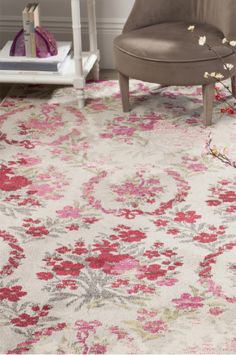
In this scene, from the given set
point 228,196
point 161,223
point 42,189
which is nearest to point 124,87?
point 42,189

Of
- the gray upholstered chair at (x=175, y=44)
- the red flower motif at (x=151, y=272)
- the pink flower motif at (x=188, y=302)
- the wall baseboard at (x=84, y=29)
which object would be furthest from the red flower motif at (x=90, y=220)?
the wall baseboard at (x=84, y=29)

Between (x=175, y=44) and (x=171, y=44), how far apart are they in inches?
0.8

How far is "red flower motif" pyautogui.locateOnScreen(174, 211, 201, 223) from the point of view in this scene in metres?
3.11

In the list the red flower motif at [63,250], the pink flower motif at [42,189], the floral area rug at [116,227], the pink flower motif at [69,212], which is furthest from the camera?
the pink flower motif at [42,189]

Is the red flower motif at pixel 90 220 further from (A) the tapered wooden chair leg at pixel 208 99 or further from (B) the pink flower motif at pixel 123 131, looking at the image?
(A) the tapered wooden chair leg at pixel 208 99

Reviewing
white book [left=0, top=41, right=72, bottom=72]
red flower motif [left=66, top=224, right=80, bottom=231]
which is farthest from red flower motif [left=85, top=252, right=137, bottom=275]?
white book [left=0, top=41, right=72, bottom=72]

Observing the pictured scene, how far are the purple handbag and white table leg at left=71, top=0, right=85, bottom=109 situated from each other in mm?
211

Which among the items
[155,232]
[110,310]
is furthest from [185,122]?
[110,310]

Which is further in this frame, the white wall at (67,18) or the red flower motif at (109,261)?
the white wall at (67,18)

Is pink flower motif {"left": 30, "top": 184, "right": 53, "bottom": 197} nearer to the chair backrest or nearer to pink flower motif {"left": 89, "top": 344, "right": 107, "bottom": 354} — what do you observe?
pink flower motif {"left": 89, "top": 344, "right": 107, "bottom": 354}

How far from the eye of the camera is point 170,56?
146 inches

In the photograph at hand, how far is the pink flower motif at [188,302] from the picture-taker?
260 cm

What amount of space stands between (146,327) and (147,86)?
2161mm

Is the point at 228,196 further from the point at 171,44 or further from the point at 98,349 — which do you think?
the point at 98,349
